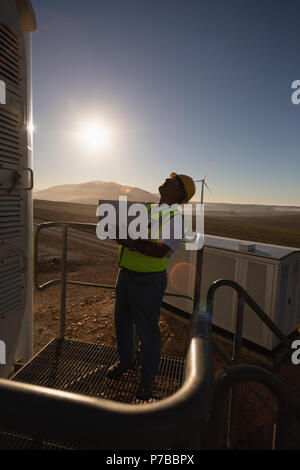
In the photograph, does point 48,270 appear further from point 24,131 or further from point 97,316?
point 24,131

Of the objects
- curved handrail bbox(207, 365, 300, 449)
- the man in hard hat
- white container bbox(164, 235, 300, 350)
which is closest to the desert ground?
curved handrail bbox(207, 365, 300, 449)

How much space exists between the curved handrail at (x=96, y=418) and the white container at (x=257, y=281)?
437 cm

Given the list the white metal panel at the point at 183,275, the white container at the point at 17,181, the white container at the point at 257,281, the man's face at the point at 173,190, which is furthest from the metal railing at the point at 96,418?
the white metal panel at the point at 183,275

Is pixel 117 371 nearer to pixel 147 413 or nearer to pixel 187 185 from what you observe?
pixel 187 185

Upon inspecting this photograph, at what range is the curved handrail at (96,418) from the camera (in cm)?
58

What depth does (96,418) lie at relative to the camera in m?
0.59

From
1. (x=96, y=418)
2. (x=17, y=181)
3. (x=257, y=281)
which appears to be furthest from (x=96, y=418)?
(x=257, y=281)

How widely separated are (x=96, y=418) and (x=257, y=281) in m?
4.61

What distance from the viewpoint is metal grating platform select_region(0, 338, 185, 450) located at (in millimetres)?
2641

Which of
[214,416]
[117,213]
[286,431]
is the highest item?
[117,213]

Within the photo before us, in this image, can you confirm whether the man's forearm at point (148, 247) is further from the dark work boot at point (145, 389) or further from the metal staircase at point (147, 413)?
the dark work boot at point (145, 389)
